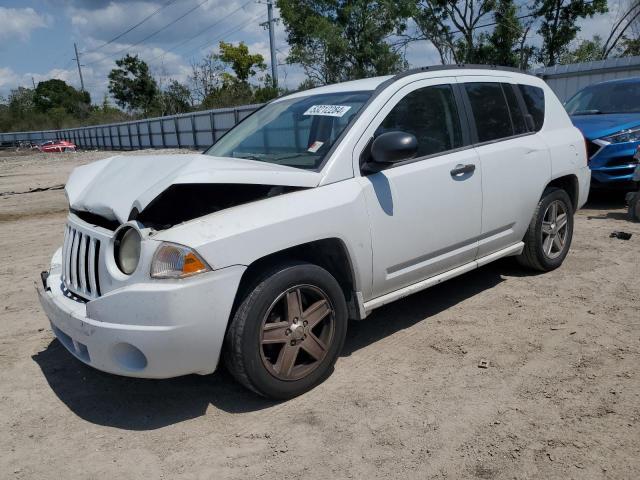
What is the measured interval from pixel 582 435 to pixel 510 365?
78 centimetres

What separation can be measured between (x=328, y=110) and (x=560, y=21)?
27.2m

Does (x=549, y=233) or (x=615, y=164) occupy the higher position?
(x=615, y=164)

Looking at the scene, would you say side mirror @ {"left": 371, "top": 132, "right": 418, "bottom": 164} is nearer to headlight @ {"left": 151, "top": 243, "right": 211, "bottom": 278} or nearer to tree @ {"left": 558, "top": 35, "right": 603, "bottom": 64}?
headlight @ {"left": 151, "top": 243, "right": 211, "bottom": 278}

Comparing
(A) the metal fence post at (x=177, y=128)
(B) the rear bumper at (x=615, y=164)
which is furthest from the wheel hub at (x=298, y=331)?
(A) the metal fence post at (x=177, y=128)

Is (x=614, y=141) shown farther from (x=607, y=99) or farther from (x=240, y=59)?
(x=240, y=59)

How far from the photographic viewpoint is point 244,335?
2877 mm

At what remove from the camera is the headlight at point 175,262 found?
2721mm

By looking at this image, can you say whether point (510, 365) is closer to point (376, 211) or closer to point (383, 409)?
point (383, 409)

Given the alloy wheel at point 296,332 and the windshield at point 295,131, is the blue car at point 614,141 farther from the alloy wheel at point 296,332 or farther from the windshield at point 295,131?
the alloy wheel at point 296,332

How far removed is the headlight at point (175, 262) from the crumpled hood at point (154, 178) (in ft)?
0.97

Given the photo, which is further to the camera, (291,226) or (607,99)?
(607,99)

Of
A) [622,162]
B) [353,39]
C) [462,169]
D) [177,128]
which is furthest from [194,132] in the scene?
[462,169]

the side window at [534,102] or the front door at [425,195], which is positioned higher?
the side window at [534,102]

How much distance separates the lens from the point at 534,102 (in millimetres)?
4887
